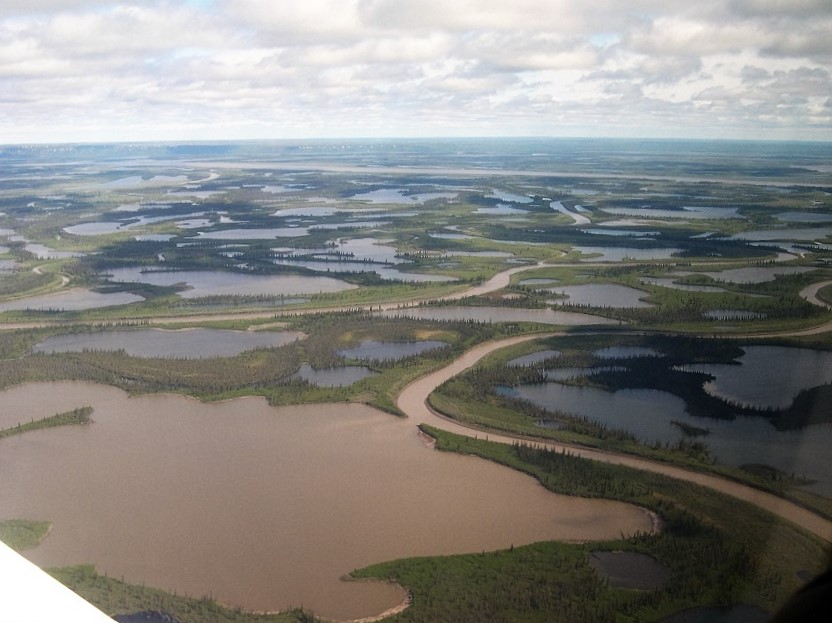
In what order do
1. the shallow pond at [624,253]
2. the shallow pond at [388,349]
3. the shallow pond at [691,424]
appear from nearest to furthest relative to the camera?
the shallow pond at [691,424] → the shallow pond at [388,349] → the shallow pond at [624,253]

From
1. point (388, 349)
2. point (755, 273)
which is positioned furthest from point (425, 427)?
point (755, 273)

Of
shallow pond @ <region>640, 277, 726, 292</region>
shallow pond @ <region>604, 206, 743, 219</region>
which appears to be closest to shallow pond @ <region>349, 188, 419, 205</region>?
shallow pond @ <region>604, 206, 743, 219</region>

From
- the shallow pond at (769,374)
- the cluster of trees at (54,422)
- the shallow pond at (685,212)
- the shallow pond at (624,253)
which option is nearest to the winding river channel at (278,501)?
the cluster of trees at (54,422)

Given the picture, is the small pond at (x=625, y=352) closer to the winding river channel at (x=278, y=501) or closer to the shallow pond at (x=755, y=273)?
the winding river channel at (x=278, y=501)

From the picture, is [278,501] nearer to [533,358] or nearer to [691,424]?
[691,424]

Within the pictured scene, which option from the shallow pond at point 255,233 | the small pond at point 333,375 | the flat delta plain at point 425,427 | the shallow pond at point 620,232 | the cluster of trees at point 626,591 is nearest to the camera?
the cluster of trees at point 626,591

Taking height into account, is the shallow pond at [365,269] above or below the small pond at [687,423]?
above
